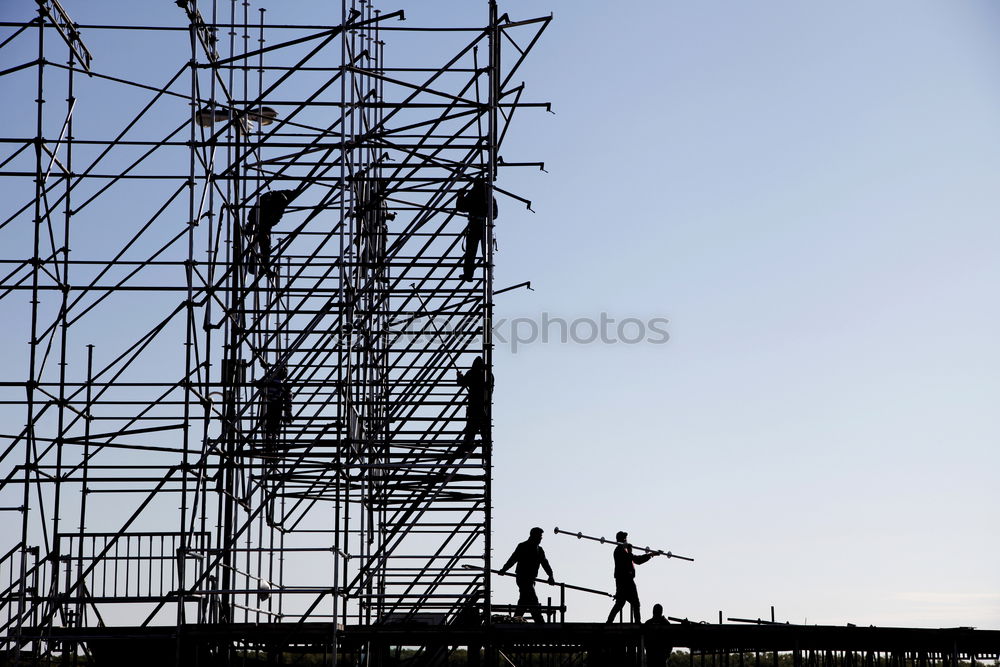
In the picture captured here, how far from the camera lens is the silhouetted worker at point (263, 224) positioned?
2228 centimetres

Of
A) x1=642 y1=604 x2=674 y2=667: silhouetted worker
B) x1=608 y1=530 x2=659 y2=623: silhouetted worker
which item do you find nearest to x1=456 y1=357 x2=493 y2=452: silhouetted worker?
x1=608 y1=530 x2=659 y2=623: silhouetted worker

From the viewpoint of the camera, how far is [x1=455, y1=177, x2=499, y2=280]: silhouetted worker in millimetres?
22312

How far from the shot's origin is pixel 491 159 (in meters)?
22.0

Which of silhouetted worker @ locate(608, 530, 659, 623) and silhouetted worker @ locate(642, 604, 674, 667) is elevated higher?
silhouetted worker @ locate(608, 530, 659, 623)

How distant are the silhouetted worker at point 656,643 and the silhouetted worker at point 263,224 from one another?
693 cm

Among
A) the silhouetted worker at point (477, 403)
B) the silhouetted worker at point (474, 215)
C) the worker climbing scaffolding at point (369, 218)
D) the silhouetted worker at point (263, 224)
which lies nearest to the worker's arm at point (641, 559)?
the silhouetted worker at point (477, 403)

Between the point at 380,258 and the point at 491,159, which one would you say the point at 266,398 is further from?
the point at 491,159

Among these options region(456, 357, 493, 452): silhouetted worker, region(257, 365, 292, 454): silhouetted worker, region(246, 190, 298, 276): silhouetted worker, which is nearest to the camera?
region(257, 365, 292, 454): silhouetted worker

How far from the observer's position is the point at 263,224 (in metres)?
22.5

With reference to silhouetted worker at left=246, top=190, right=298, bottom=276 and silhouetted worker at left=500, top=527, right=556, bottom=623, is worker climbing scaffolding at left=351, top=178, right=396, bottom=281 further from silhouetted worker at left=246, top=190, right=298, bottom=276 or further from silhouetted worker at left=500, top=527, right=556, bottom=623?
silhouetted worker at left=500, top=527, right=556, bottom=623

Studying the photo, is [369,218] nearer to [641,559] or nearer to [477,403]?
[477,403]

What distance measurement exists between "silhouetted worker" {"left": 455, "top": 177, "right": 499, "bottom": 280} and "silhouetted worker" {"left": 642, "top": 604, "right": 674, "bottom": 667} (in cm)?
543

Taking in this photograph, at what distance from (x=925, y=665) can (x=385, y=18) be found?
11.3m

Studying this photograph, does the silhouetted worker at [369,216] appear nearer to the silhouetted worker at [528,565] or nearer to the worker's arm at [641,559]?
the silhouetted worker at [528,565]
